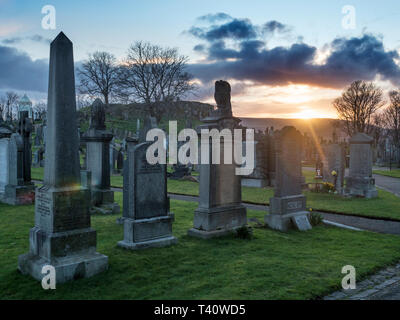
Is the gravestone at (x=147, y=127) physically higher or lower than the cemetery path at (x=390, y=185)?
higher

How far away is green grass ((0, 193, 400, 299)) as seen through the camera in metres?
4.89

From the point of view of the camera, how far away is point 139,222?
23.5 feet

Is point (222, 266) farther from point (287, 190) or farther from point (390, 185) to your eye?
point (390, 185)

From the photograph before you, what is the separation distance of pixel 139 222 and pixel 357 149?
12763 mm

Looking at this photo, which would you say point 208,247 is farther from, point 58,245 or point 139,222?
point 58,245

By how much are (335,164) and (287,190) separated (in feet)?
29.0

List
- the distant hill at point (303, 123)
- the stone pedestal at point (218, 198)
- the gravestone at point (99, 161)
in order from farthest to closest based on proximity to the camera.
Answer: the distant hill at point (303, 123), the gravestone at point (99, 161), the stone pedestal at point (218, 198)

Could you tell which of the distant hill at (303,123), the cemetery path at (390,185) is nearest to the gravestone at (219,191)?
the cemetery path at (390,185)

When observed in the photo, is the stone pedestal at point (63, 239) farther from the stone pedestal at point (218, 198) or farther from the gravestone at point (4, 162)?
the gravestone at point (4, 162)

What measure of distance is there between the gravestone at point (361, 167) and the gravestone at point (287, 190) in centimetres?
765

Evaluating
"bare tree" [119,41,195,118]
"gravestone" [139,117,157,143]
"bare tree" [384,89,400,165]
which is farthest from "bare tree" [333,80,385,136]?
"gravestone" [139,117,157,143]

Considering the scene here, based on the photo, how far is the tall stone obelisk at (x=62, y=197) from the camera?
533 centimetres
